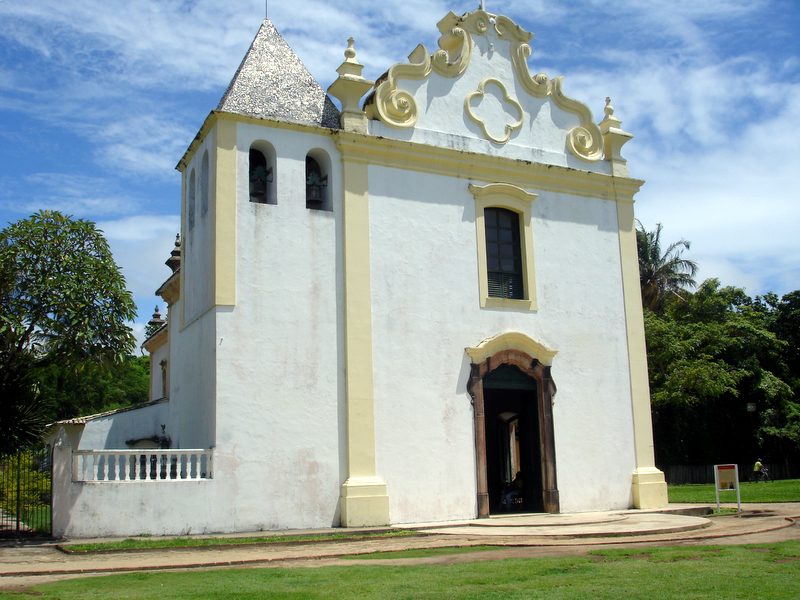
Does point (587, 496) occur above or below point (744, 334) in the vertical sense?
below

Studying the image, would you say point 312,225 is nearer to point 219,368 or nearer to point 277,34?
point 219,368

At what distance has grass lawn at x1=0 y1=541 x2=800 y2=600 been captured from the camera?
8305 mm

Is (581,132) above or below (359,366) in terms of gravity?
above

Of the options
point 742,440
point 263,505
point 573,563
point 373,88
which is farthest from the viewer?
point 742,440

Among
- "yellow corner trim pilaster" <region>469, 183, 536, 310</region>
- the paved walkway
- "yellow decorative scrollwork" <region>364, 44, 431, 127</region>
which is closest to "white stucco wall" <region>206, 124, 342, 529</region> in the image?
"yellow decorative scrollwork" <region>364, 44, 431, 127</region>

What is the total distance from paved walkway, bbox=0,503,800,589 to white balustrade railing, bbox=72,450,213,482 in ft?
4.30

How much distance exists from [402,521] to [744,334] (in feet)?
80.7

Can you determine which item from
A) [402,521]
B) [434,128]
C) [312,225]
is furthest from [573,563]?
[434,128]

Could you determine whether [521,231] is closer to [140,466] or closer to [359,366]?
[359,366]

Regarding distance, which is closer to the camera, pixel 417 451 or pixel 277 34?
pixel 417 451

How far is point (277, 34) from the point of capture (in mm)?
18922

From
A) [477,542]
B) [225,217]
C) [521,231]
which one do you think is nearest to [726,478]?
[521,231]

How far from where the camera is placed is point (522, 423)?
1891cm

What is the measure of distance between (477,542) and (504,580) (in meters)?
4.09
